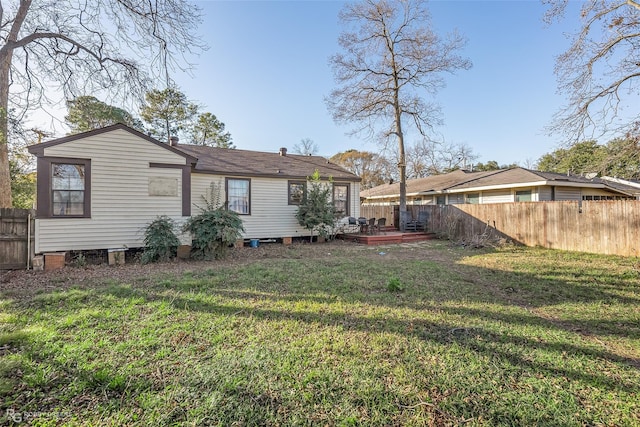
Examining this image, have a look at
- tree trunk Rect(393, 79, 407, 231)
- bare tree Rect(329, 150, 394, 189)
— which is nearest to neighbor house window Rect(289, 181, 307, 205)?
tree trunk Rect(393, 79, 407, 231)

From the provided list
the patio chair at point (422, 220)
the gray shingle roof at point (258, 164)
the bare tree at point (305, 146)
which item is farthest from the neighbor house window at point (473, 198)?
the bare tree at point (305, 146)

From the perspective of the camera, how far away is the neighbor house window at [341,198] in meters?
12.0

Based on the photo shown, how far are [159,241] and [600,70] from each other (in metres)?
13.6

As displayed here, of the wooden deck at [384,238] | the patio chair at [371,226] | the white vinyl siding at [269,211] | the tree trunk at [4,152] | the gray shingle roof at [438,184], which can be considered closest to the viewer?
the tree trunk at [4,152]

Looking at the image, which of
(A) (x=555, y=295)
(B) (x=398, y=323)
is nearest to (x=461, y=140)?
(A) (x=555, y=295)

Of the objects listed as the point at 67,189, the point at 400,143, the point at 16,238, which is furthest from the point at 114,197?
the point at 400,143

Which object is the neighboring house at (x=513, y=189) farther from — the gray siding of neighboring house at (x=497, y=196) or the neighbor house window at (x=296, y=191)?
the neighbor house window at (x=296, y=191)

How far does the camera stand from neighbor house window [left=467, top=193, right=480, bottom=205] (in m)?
15.6

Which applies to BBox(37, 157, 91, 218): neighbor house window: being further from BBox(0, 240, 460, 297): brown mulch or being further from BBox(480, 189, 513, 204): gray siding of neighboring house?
BBox(480, 189, 513, 204): gray siding of neighboring house

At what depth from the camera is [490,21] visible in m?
9.73

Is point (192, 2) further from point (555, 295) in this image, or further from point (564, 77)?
point (564, 77)

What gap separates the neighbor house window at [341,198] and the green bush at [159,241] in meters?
6.66

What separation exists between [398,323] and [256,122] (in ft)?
48.9

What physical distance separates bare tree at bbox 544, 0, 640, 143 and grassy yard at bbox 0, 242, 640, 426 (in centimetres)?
569
